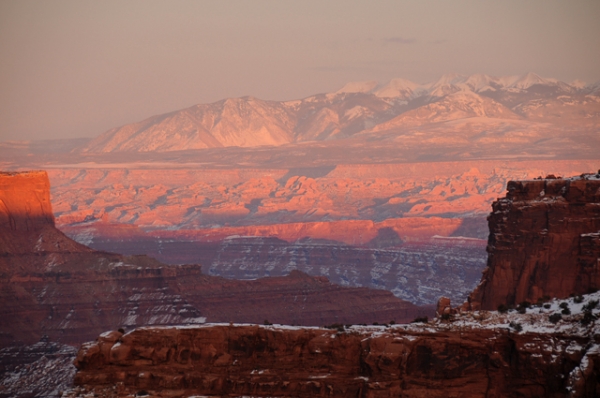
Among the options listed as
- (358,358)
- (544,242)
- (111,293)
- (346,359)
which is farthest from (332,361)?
(111,293)

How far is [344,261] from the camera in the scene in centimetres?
18788

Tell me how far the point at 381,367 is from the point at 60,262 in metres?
87.2

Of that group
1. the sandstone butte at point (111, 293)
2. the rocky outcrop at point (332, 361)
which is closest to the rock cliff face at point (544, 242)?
the rocky outcrop at point (332, 361)

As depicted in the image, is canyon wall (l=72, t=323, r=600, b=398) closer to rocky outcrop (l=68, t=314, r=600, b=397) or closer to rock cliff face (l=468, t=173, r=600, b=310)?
rocky outcrop (l=68, t=314, r=600, b=397)

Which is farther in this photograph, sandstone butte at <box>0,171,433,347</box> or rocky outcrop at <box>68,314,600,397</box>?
sandstone butte at <box>0,171,433,347</box>

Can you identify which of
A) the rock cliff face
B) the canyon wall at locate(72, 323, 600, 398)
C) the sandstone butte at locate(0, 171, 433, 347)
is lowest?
the sandstone butte at locate(0, 171, 433, 347)

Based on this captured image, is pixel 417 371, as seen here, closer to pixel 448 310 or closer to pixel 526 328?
pixel 526 328

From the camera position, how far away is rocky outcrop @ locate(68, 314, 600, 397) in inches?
1582

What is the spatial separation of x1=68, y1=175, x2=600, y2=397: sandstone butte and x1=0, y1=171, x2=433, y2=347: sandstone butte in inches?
2559

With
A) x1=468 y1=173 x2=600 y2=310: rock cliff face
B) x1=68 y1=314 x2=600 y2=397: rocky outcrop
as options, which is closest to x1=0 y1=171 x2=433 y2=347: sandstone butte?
x1=468 y1=173 x2=600 y2=310: rock cliff face

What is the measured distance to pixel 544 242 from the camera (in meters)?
50.7

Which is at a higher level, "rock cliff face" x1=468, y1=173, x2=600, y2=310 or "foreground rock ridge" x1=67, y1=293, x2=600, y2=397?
"rock cliff face" x1=468, y1=173, x2=600, y2=310

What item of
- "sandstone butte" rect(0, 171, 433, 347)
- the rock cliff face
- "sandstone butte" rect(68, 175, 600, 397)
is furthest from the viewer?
"sandstone butte" rect(0, 171, 433, 347)

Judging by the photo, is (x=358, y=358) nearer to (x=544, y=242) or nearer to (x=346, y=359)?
(x=346, y=359)
